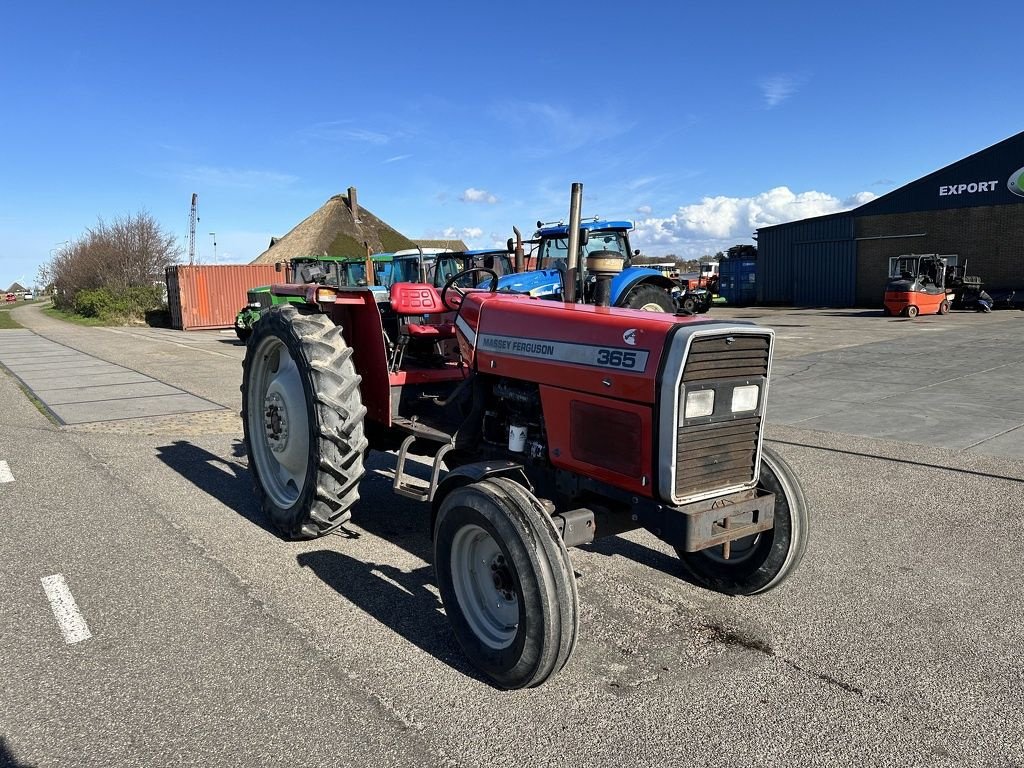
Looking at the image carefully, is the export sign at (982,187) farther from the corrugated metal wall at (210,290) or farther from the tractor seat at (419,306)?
the tractor seat at (419,306)

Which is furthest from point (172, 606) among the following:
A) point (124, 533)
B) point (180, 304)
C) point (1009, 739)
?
point (180, 304)

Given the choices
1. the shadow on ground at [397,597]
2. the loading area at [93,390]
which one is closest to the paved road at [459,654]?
the shadow on ground at [397,597]

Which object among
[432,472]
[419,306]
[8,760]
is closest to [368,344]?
[419,306]

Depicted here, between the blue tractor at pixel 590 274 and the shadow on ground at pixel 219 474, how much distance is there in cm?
468

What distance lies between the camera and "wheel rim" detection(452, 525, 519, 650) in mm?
3061

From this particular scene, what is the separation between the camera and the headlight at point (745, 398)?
10.2ft

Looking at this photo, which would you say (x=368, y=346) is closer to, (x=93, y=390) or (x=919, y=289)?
(x=93, y=390)

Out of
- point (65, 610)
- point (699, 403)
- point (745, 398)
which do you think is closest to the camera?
point (699, 403)

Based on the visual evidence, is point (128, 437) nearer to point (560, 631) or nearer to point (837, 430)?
point (560, 631)

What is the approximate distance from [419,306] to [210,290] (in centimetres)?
2610

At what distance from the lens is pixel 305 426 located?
179 inches

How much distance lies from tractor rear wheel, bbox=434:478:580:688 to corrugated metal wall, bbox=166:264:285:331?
84.9ft

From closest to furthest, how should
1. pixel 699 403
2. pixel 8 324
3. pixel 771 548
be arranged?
pixel 699 403 → pixel 771 548 → pixel 8 324

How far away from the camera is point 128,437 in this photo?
776 cm
